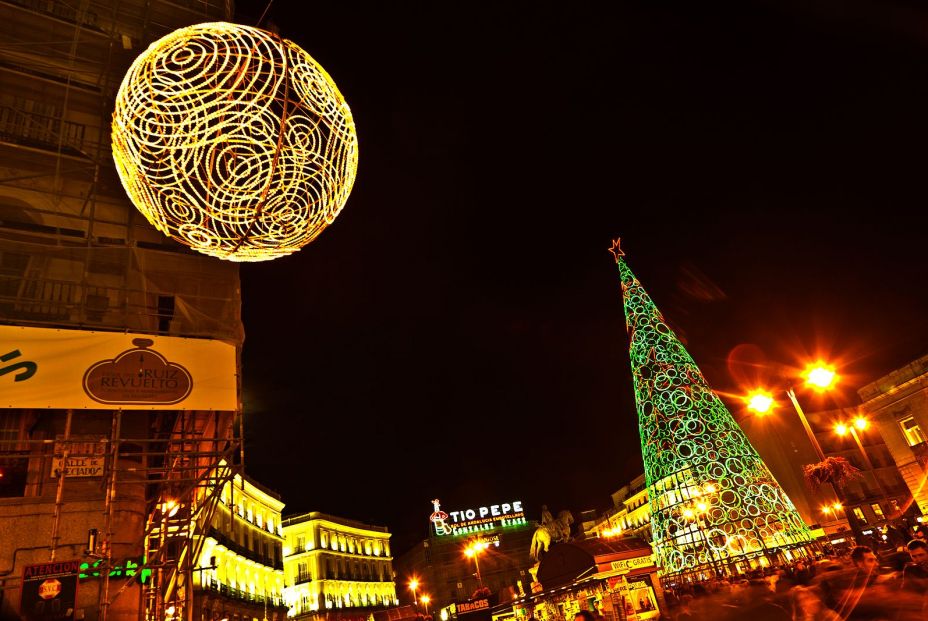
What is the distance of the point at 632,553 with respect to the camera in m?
17.6

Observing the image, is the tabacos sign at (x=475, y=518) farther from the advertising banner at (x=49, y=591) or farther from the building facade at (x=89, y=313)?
the advertising banner at (x=49, y=591)

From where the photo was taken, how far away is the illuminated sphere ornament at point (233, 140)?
27.1 feet

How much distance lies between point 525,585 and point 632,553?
6.53m

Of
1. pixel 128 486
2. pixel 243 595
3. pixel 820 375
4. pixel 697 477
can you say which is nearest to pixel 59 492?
pixel 128 486

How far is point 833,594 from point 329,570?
6455cm

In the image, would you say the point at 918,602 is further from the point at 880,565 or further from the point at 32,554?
the point at 32,554

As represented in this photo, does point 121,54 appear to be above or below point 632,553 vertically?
above

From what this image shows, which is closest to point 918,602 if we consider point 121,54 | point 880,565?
point 880,565

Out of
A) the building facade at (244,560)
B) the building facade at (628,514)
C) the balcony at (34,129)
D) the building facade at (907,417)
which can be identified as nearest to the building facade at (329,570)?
the building facade at (244,560)

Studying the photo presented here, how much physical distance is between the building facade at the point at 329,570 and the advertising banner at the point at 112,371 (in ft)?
190

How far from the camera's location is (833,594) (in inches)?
398

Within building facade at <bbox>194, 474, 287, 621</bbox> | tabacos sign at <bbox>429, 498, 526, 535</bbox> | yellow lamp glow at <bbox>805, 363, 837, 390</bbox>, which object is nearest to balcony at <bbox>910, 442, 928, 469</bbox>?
yellow lamp glow at <bbox>805, 363, 837, 390</bbox>

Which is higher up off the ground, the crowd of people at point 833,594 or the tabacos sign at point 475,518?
the tabacos sign at point 475,518

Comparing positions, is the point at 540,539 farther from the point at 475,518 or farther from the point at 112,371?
the point at 475,518
